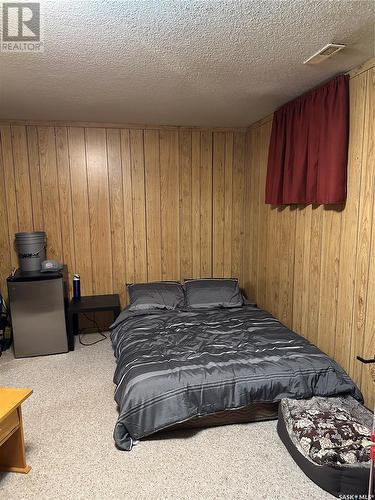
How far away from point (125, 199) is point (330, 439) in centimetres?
309

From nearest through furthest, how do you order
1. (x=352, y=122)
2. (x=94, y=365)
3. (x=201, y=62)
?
(x=201, y=62), (x=352, y=122), (x=94, y=365)

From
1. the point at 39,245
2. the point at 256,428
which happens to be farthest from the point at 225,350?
the point at 39,245

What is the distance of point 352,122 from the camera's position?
2.41 meters

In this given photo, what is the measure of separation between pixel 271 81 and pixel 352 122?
2.23 feet

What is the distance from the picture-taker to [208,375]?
7.44ft

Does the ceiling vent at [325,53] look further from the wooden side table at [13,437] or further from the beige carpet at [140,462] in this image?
the wooden side table at [13,437]

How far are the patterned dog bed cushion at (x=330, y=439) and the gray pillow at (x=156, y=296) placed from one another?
173 cm

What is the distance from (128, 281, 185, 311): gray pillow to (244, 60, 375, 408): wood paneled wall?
997 millimetres

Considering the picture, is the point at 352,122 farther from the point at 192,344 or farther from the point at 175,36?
the point at 192,344

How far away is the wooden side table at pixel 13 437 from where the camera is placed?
1.81 metres

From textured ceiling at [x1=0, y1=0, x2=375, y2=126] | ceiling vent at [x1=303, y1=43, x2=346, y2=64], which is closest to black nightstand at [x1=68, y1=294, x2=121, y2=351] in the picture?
textured ceiling at [x1=0, y1=0, x2=375, y2=126]

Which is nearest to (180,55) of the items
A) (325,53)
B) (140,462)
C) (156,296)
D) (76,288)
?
(325,53)

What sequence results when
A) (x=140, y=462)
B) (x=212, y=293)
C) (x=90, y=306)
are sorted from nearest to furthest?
(x=140, y=462), (x=90, y=306), (x=212, y=293)

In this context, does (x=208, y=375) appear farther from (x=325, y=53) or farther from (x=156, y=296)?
(x=325, y=53)
